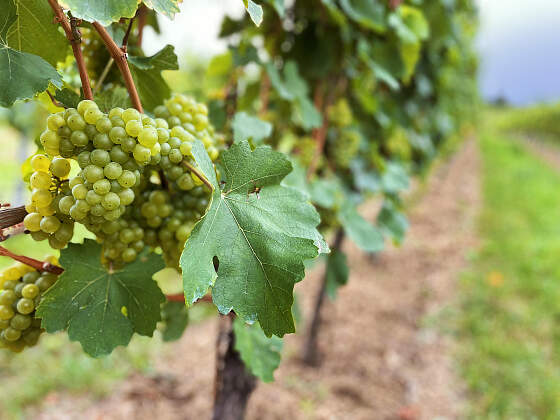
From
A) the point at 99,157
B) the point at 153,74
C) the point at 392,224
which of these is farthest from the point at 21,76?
the point at 392,224

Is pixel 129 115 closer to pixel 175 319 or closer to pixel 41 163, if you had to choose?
pixel 41 163

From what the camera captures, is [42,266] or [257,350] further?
[257,350]

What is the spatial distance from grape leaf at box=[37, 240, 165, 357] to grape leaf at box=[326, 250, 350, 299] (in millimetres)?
1526

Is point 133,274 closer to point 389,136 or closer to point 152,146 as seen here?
point 152,146

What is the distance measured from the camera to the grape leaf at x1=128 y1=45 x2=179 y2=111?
36.4 inches

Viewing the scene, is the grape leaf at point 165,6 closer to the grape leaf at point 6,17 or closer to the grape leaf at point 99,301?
the grape leaf at point 6,17

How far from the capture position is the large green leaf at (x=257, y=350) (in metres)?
1.44

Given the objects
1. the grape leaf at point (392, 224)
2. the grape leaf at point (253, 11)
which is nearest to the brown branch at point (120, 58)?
the grape leaf at point (253, 11)

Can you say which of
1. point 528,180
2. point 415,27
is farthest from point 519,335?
point 528,180

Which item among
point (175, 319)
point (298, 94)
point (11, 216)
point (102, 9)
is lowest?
point (175, 319)

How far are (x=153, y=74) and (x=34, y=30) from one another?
248 millimetres

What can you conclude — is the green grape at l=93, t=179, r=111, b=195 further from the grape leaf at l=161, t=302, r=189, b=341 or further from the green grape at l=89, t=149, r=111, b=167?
the grape leaf at l=161, t=302, r=189, b=341

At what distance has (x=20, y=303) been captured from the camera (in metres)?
0.85

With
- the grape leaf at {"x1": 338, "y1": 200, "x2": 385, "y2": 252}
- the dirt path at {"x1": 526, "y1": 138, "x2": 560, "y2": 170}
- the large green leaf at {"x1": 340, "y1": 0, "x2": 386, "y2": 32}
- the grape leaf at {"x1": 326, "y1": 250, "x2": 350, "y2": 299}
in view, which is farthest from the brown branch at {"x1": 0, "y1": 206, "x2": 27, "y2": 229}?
the dirt path at {"x1": 526, "y1": 138, "x2": 560, "y2": 170}
